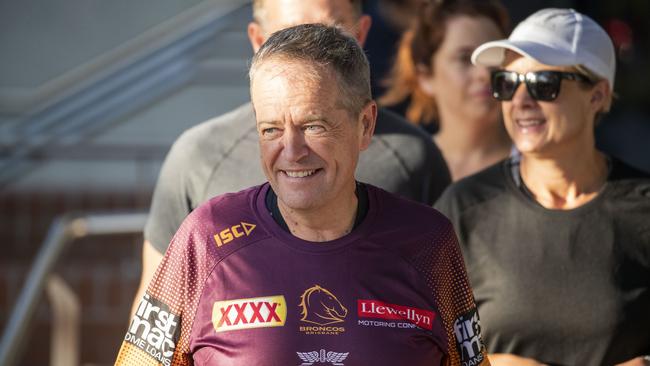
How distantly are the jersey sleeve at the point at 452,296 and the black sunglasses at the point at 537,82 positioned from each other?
841 millimetres

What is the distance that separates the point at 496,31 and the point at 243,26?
4547mm

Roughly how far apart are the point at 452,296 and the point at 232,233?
552 millimetres

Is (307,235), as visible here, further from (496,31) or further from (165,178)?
(496,31)

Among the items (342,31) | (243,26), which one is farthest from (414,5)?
(342,31)

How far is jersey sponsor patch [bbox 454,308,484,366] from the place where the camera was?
9.17ft

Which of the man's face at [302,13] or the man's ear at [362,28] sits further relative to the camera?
the man's ear at [362,28]

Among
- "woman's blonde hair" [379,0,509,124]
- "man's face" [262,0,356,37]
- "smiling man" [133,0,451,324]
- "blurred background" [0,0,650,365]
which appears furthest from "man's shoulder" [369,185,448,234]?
"blurred background" [0,0,650,365]

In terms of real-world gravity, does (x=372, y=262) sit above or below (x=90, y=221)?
below

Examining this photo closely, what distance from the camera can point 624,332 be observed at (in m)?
3.31

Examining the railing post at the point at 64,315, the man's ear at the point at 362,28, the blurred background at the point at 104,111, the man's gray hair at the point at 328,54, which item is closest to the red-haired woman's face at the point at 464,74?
the man's ear at the point at 362,28

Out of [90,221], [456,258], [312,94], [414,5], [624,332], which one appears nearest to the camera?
[312,94]

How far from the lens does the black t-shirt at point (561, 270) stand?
3324 mm

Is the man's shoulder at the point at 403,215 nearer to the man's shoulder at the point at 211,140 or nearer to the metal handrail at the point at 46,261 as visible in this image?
the man's shoulder at the point at 211,140

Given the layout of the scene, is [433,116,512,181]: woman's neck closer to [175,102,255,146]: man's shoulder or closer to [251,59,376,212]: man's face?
[175,102,255,146]: man's shoulder
